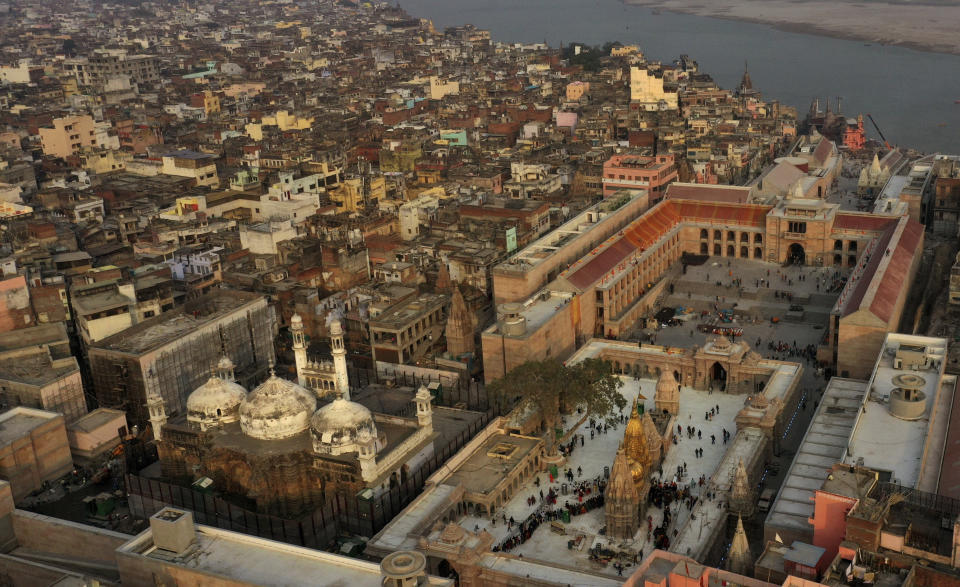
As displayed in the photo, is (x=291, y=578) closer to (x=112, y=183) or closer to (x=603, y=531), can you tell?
(x=603, y=531)

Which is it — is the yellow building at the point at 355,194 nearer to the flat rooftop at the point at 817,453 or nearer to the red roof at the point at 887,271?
the red roof at the point at 887,271

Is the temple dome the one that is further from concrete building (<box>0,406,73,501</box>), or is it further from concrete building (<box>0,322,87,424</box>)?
concrete building (<box>0,322,87,424</box>)

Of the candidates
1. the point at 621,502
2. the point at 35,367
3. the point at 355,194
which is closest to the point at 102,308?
the point at 35,367

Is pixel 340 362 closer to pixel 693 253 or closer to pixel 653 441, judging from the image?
pixel 653 441

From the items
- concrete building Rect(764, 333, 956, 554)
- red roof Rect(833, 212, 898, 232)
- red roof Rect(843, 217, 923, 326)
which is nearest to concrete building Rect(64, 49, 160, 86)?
red roof Rect(833, 212, 898, 232)

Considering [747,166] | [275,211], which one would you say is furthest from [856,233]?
[275,211]

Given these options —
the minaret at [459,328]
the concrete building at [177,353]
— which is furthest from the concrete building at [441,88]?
the concrete building at [177,353]
